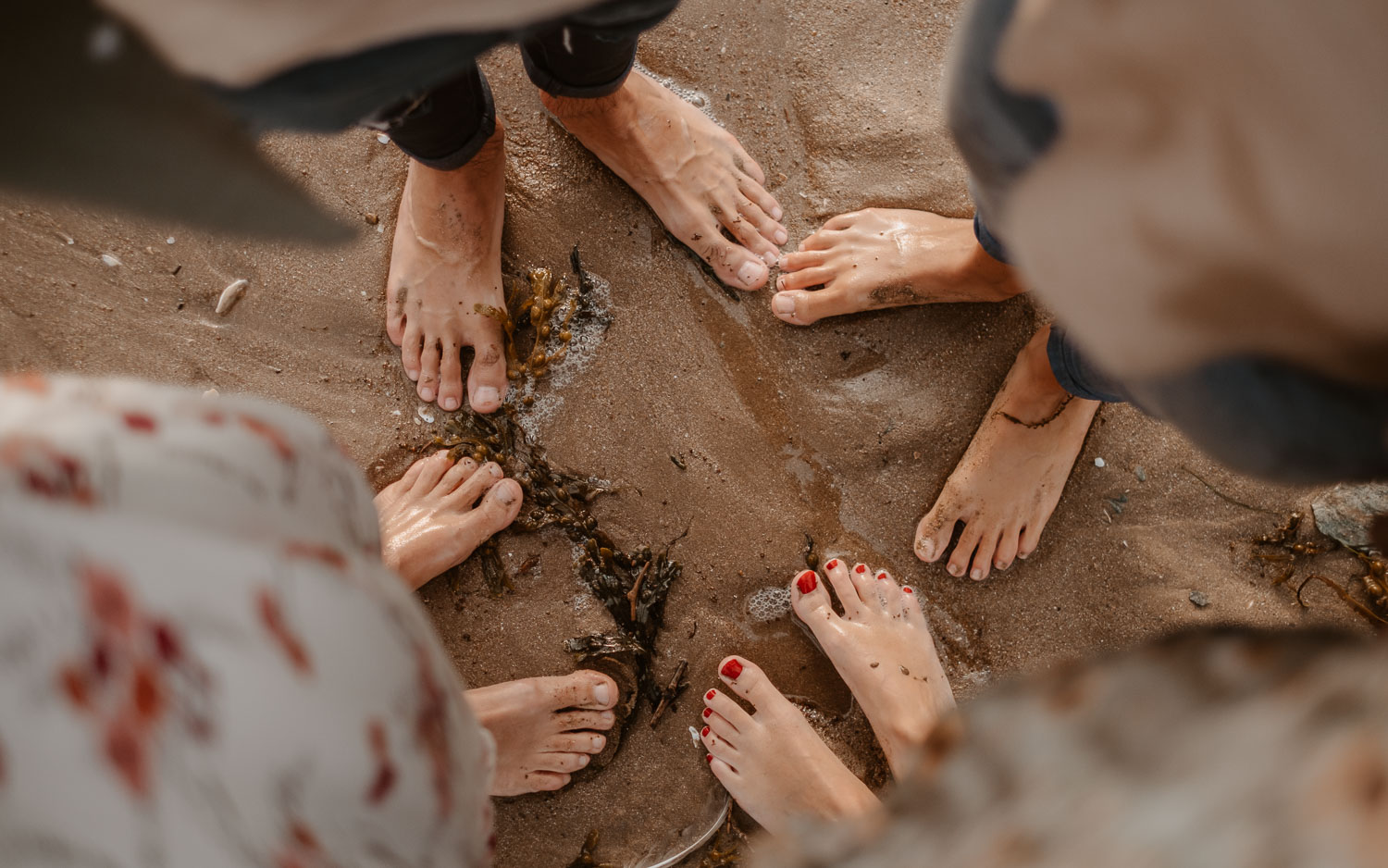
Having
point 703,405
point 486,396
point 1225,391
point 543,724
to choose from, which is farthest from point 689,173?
point 1225,391

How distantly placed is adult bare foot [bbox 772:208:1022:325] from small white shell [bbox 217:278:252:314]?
138 centimetres

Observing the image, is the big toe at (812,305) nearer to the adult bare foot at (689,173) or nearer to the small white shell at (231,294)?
the adult bare foot at (689,173)

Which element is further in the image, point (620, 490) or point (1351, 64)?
point (620, 490)

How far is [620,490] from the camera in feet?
6.43

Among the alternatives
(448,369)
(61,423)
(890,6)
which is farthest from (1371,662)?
(890,6)

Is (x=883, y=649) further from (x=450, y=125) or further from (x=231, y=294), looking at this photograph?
(x=231, y=294)

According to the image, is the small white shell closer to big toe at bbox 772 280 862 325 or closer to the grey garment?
big toe at bbox 772 280 862 325

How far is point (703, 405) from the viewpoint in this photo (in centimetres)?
199

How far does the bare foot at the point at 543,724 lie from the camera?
6.01 feet

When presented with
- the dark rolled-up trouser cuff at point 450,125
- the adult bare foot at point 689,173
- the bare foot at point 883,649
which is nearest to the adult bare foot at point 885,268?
the adult bare foot at point 689,173

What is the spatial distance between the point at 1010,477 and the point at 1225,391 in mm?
1295

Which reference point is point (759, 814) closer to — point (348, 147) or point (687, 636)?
point (687, 636)

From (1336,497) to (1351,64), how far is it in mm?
1908

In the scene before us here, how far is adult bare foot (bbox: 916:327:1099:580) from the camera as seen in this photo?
190cm
